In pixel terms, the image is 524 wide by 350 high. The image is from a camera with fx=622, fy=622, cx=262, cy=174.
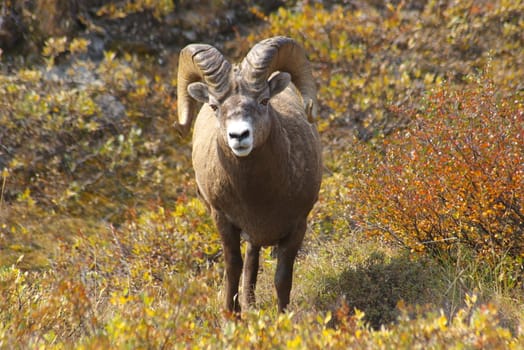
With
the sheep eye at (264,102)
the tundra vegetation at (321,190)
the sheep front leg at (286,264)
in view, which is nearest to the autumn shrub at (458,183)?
the tundra vegetation at (321,190)

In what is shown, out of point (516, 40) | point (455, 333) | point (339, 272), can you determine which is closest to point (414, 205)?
point (339, 272)

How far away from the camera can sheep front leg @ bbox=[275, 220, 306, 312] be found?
5.86 m

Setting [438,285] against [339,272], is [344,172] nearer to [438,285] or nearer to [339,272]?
[339,272]

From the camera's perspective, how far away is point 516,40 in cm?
1095

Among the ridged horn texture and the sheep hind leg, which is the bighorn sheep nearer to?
the ridged horn texture

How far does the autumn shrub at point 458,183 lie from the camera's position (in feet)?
18.6

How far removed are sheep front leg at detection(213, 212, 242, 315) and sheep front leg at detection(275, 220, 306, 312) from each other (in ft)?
1.56

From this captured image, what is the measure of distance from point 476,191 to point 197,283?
10.6 ft

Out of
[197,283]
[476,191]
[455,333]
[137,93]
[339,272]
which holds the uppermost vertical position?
[197,283]

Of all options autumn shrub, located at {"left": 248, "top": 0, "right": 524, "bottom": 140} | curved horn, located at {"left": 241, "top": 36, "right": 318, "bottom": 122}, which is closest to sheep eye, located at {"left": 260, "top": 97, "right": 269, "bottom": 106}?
curved horn, located at {"left": 241, "top": 36, "right": 318, "bottom": 122}

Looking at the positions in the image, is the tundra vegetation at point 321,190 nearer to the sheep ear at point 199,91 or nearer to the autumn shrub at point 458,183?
the autumn shrub at point 458,183

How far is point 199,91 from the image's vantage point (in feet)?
18.3

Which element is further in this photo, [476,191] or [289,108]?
[289,108]

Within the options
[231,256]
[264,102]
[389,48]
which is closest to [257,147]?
[264,102]
